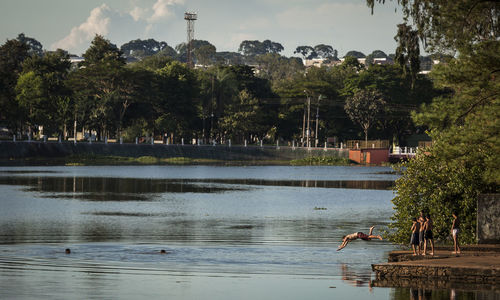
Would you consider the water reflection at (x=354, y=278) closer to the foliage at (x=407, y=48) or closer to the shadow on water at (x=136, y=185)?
the foliage at (x=407, y=48)

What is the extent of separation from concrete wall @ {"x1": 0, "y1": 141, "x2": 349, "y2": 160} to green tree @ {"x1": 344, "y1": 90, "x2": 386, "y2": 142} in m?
13.1

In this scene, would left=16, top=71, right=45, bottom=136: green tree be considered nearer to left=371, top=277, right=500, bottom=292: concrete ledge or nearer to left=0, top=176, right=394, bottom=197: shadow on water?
left=0, top=176, right=394, bottom=197: shadow on water

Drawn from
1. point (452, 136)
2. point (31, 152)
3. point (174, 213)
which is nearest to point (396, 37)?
point (452, 136)

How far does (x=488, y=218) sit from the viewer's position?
107 ft

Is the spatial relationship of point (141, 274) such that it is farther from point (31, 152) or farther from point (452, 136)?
point (31, 152)

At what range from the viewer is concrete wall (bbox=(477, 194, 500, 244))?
106 feet

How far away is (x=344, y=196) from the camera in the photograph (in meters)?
74.2

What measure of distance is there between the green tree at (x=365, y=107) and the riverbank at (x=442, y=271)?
132712mm

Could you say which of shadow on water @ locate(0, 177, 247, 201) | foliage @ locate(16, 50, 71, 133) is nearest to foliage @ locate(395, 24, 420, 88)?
shadow on water @ locate(0, 177, 247, 201)

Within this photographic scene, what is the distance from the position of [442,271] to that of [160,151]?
123 metres

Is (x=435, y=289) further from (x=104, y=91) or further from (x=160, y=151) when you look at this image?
(x=104, y=91)

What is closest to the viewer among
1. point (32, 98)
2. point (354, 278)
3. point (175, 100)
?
point (354, 278)

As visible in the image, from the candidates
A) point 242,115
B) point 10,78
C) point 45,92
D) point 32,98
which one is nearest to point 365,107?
point 242,115

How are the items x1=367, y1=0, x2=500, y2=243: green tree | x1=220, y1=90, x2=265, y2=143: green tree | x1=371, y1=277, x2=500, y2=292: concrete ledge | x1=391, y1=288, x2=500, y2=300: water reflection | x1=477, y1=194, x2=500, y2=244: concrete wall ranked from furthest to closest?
1. x1=220, y1=90, x2=265, y2=143: green tree
2. x1=477, y1=194, x2=500, y2=244: concrete wall
3. x1=367, y1=0, x2=500, y2=243: green tree
4. x1=371, y1=277, x2=500, y2=292: concrete ledge
5. x1=391, y1=288, x2=500, y2=300: water reflection
